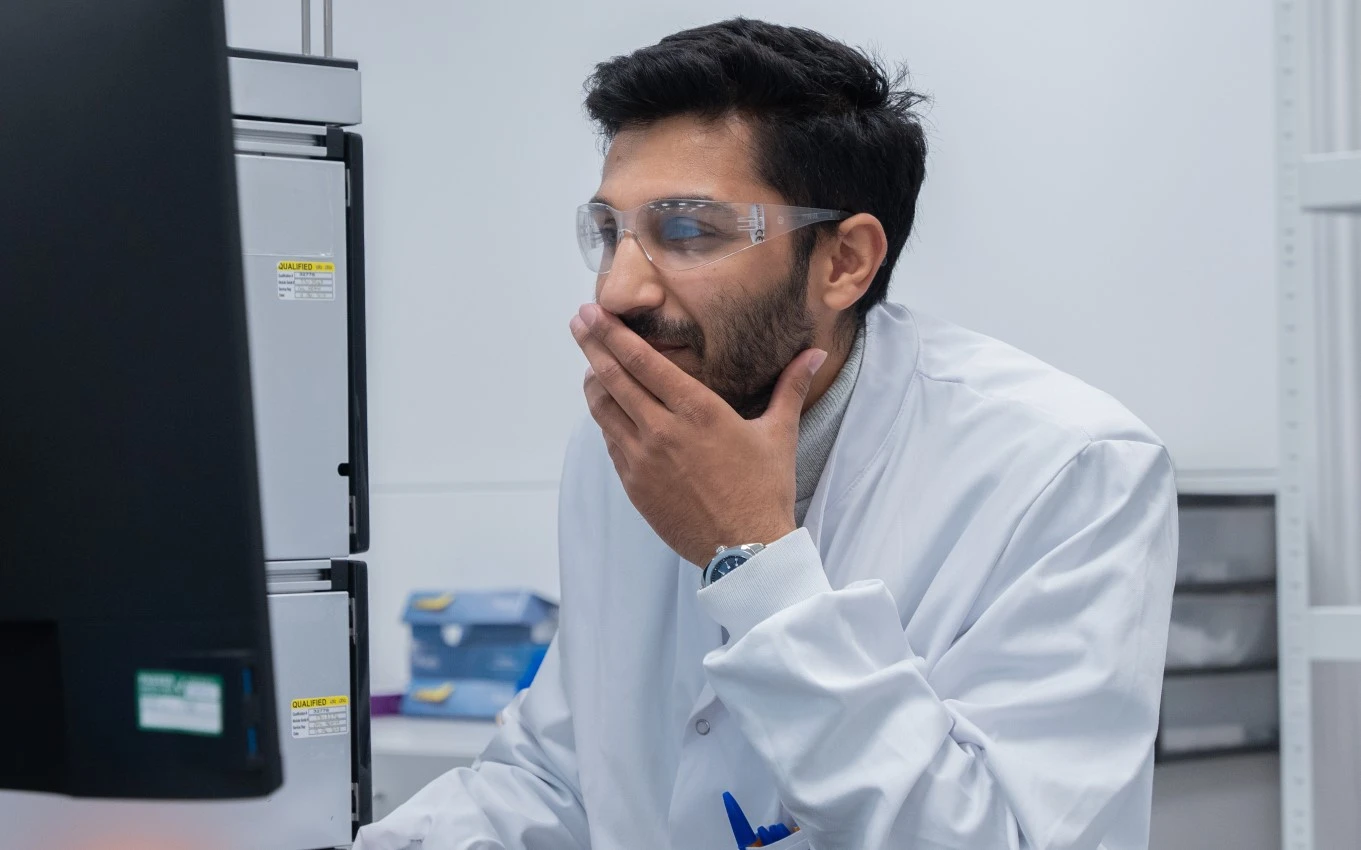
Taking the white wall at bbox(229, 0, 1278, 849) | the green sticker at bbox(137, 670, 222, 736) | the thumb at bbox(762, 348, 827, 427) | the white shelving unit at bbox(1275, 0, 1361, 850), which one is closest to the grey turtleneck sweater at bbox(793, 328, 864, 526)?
the thumb at bbox(762, 348, 827, 427)

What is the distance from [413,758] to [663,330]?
104 cm

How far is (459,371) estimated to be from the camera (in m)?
2.36

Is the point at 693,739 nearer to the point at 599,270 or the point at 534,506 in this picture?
the point at 599,270

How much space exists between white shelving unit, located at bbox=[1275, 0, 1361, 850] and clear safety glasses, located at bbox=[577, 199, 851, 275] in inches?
24.2

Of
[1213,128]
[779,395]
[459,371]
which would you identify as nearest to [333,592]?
[779,395]

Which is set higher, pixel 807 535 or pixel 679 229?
pixel 679 229

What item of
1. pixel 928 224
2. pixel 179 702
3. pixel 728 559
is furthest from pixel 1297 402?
pixel 179 702

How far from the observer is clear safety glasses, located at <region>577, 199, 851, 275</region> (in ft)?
3.49

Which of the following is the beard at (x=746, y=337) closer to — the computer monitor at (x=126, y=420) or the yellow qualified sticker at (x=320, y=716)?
the yellow qualified sticker at (x=320, y=716)

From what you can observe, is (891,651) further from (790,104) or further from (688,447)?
(790,104)

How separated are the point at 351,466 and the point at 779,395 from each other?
0.53 m

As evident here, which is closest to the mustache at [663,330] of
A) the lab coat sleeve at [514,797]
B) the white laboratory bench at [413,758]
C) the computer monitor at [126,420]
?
the lab coat sleeve at [514,797]

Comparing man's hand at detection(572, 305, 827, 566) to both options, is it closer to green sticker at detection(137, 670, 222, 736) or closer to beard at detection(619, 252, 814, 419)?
beard at detection(619, 252, 814, 419)

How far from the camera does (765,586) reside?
0.91 metres
